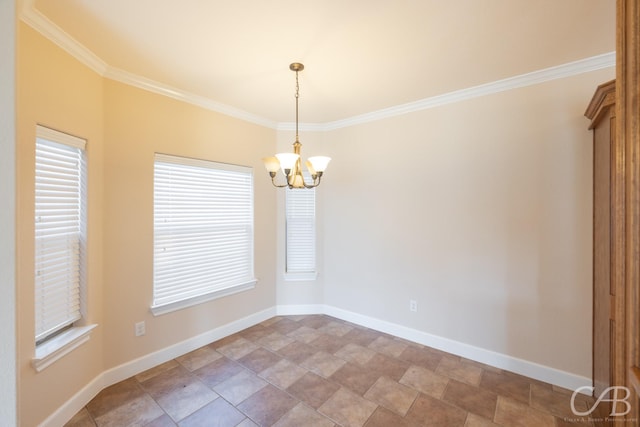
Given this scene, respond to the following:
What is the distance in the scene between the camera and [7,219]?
0.94m

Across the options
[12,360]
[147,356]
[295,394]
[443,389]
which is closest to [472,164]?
[443,389]

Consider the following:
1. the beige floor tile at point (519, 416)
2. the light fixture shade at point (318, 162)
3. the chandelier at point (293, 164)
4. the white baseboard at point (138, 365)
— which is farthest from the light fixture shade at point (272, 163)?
the beige floor tile at point (519, 416)

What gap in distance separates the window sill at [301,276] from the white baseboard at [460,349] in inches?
15.1

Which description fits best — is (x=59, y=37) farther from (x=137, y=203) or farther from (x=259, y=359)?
(x=259, y=359)

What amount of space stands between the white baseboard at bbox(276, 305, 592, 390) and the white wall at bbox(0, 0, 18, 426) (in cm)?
287

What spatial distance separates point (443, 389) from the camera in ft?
7.13

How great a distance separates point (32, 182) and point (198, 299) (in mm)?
1694

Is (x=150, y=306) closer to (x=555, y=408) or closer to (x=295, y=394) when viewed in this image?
(x=295, y=394)

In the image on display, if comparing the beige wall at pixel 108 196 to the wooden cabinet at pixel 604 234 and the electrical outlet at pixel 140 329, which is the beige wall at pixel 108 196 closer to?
the electrical outlet at pixel 140 329

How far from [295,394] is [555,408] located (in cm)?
196

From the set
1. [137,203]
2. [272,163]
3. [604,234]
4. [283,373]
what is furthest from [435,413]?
[137,203]

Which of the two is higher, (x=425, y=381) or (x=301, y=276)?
(x=301, y=276)

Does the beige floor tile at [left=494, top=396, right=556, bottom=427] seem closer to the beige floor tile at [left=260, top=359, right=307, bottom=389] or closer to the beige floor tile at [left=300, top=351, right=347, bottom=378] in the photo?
the beige floor tile at [left=300, top=351, right=347, bottom=378]

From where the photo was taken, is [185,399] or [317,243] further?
[317,243]
